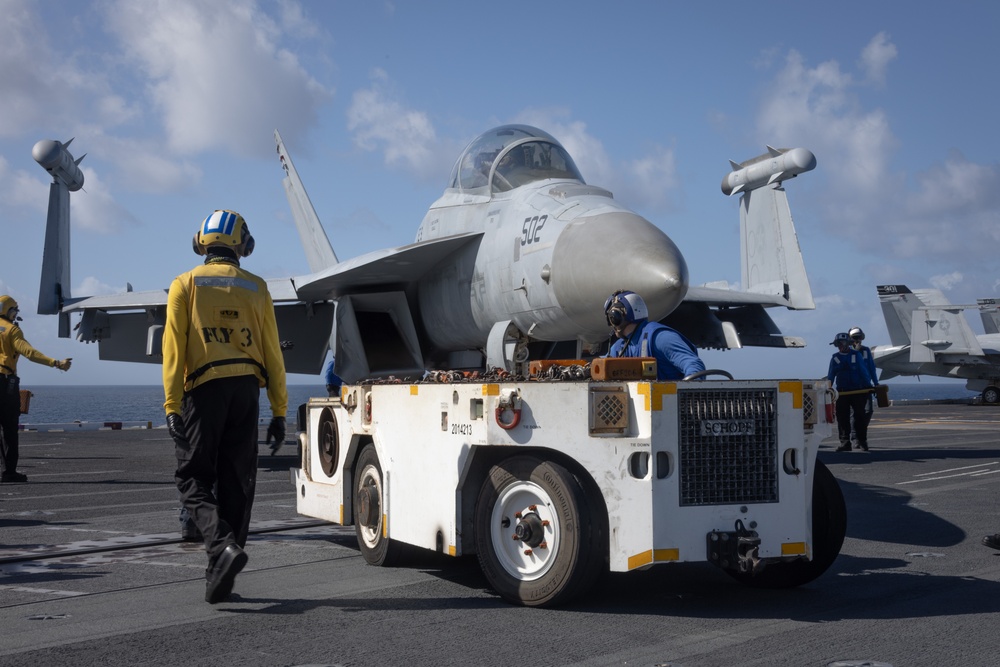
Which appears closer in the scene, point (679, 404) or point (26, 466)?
point (679, 404)

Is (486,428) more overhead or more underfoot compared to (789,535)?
more overhead

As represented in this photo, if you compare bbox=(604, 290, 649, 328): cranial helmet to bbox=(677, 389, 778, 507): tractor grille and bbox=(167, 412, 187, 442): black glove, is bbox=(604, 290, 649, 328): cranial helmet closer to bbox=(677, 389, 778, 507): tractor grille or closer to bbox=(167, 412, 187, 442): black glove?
bbox=(677, 389, 778, 507): tractor grille

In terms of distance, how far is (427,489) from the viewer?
568 centimetres

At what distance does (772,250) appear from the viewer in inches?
676

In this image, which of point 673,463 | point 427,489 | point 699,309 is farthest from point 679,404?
point 699,309

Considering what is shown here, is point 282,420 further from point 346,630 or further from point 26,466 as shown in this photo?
point 26,466

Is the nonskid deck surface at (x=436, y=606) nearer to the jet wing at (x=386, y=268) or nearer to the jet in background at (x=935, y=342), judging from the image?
the jet wing at (x=386, y=268)

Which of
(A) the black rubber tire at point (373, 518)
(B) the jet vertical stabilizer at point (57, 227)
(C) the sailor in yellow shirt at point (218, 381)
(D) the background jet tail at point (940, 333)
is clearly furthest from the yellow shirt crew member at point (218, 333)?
(D) the background jet tail at point (940, 333)

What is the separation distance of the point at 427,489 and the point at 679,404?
165 centimetres

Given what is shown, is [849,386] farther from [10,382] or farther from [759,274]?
[10,382]

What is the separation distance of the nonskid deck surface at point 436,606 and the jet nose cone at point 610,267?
7.90 feet

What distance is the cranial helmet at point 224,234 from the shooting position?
18.9ft

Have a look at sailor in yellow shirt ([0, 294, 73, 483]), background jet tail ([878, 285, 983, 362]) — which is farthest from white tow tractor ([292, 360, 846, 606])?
background jet tail ([878, 285, 983, 362])

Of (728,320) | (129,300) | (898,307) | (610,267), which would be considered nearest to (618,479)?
(610,267)
